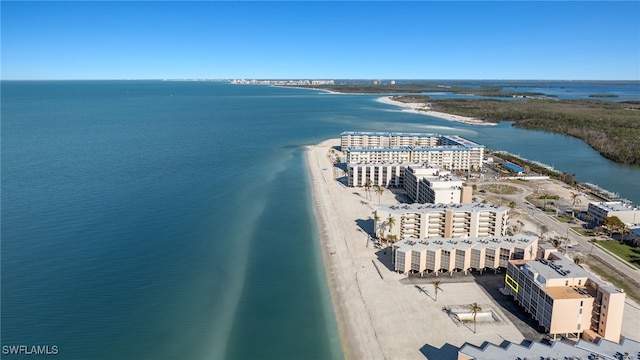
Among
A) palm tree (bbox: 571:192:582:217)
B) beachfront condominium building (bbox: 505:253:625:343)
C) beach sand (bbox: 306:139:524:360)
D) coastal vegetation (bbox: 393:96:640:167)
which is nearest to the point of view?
beachfront condominium building (bbox: 505:253:625:343)

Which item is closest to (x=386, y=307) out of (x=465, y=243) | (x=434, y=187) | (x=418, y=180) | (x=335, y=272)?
(x=335, y=272)

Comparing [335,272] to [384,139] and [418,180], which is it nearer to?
[418,180]

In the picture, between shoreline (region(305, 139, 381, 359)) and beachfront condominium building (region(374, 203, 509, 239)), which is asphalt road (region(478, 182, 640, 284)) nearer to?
beachfront condominium building (region(374, 203, 509, 239))

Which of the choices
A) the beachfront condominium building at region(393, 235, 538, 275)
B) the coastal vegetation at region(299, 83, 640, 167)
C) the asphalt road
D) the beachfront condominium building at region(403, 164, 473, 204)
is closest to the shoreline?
the beachfront condominium building at region(393, 235, 538, 275)

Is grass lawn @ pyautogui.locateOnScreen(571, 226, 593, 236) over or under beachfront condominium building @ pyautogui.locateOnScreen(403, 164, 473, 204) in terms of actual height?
under

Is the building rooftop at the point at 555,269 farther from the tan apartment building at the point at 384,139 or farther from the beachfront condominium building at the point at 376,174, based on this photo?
the tan apartment building at the point at 384,139

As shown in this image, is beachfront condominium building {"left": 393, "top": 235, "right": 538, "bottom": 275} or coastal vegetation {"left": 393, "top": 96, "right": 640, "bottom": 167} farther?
coastal vegetation {"left": 393, "top": 96, "right": 640, "bottom": 167}

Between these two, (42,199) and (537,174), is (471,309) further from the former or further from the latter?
(42,199)
